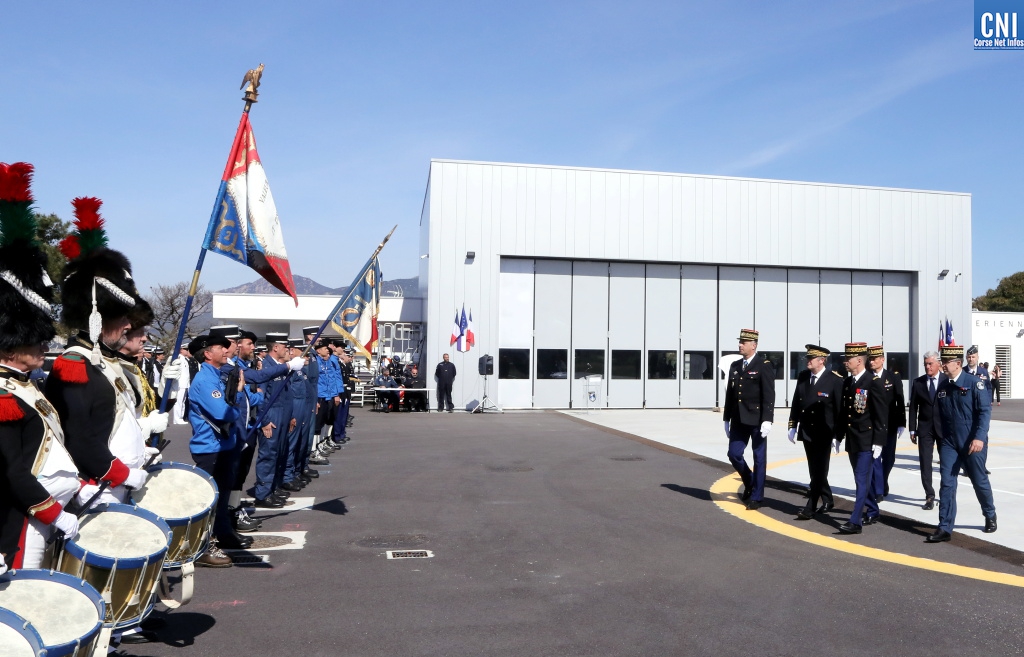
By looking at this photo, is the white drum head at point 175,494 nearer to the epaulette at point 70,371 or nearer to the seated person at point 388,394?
the epaulette at point 70,371

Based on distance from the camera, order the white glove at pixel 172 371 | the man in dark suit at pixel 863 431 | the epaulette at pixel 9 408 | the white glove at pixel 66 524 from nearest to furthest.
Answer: the epaulette at pixel 9 408 → the white glove at pixel 66 524 → the white glove at pixel 172 371 → the man in dark suit at pixel 863 431

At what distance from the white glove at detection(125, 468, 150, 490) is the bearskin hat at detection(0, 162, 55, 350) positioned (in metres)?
1.07

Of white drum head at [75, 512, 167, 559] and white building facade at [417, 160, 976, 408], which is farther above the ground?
white building facade at [417, 160, 976, 408]

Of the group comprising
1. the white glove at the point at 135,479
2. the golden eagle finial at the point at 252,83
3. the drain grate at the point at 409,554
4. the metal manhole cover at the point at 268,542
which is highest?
the golden eagle finial at the point at 252,83

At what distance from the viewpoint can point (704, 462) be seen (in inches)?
561

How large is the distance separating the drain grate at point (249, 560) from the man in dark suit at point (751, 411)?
18.4 feet

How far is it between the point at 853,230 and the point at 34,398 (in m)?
30.8

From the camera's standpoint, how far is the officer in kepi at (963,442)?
8.19 m

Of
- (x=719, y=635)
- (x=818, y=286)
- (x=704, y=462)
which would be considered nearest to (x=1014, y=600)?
(x=719, y=635)

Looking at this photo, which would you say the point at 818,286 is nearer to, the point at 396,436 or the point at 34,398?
the point at 396,436

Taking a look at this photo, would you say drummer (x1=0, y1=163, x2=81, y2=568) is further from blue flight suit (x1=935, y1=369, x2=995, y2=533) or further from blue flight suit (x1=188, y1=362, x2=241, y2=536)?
blue flight suit (x1=935, y1=369, x2=995, y2=533)

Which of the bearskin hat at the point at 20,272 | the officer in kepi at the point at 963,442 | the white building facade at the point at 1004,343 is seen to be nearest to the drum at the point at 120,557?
the bearskin hat at the point at 20,272

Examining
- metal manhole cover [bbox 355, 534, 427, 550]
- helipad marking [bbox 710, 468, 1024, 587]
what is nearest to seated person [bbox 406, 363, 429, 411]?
helipad marking [bbox 710, 468, 1024, 587]

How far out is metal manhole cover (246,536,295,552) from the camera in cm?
787
